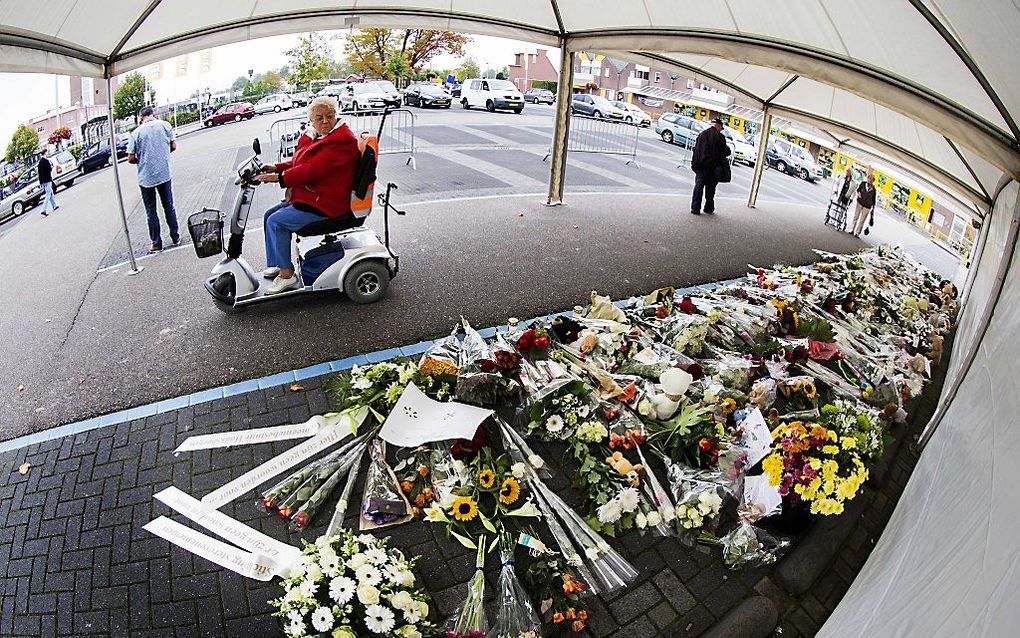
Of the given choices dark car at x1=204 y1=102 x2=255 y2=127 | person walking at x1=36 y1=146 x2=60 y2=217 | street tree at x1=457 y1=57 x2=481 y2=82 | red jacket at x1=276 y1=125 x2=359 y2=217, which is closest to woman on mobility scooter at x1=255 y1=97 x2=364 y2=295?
red jacket at x1=276 y1=125 x2=359 y2=217

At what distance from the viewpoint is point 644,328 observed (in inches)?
217

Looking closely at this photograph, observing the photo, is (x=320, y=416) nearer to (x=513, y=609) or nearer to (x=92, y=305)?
(x=513, y=609)

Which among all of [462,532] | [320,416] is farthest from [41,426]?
[462,532]

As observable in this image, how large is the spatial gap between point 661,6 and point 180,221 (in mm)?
7293

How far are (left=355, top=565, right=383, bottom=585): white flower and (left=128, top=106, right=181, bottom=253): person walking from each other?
242 inches

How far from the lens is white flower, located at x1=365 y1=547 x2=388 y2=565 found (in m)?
2.81

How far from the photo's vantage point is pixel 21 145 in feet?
19.4

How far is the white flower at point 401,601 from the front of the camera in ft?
8.66

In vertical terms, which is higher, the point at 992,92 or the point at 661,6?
the point at 661,6

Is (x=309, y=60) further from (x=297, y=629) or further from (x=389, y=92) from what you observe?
(x=297, y=629)

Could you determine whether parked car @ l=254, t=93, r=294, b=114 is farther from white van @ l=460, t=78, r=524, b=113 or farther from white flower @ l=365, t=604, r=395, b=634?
white flower @ l=365, t=604, r=395, b=634

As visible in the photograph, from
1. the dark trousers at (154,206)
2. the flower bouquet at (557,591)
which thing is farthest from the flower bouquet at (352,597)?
the dark trousers at (154,206)

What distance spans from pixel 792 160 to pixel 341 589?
25118mm

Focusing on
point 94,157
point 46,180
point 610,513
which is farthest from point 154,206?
point 610,513
